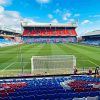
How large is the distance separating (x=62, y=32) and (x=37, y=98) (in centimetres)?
14294

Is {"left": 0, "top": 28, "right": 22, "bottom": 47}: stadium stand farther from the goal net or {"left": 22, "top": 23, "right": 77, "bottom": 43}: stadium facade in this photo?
the goal net

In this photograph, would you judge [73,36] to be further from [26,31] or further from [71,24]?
[26,31]

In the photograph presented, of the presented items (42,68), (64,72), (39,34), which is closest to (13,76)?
(42,68)

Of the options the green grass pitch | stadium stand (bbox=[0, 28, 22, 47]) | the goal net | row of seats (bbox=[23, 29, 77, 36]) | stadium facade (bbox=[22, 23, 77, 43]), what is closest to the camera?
Result: the goal net

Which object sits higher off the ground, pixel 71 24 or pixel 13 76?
pixel 71 24

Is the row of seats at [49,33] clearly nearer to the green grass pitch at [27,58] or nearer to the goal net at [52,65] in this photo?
the green grass pitch at [27,58]

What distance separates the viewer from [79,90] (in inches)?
644

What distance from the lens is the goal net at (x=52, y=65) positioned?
1200 inches

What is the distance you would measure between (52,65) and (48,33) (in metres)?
122

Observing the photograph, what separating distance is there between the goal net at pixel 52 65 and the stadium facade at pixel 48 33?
117451mm

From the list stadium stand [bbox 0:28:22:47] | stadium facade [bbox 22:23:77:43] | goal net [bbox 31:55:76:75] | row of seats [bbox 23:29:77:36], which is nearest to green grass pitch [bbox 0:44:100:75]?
goal net [bbox 31:55:76:75]

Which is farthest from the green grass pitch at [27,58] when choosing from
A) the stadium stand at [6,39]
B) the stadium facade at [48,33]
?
the stadium facade at [48,33]

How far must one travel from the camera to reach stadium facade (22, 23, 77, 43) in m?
150

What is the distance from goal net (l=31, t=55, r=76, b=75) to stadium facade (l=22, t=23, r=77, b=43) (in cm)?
11745
